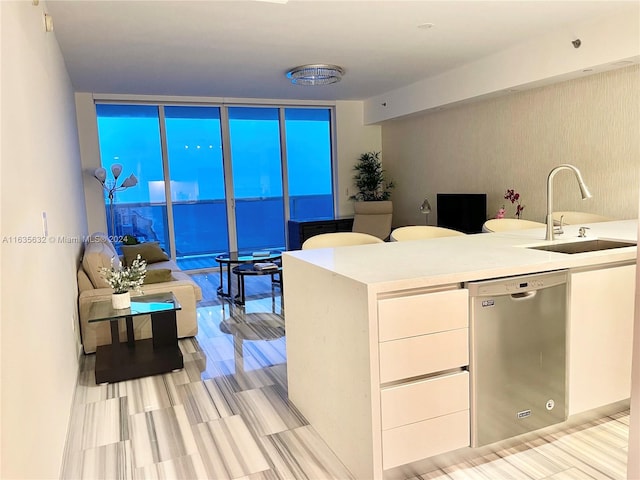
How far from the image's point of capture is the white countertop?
74.6 inches

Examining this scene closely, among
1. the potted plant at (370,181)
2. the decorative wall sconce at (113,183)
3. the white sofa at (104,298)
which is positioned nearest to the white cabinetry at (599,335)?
the white sofa at (104,298)

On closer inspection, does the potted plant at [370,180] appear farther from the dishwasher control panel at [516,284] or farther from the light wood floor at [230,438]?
the dishwasher control panel at [516,284]

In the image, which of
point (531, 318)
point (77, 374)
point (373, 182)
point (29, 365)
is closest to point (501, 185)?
point (373, 182)

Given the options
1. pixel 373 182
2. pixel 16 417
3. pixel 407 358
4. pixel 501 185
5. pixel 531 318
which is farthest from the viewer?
pixel 373 182

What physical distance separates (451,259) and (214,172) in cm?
575

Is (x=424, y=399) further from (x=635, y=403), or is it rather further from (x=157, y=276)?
(x=157, y=276)

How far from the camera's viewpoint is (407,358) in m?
1.86

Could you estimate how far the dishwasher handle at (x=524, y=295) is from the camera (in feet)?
6.62

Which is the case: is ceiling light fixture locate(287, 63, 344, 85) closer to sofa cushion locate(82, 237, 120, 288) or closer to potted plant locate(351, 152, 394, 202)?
potted plant locate(351, 152, 394, 202)

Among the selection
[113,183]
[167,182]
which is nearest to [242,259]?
[167,182]

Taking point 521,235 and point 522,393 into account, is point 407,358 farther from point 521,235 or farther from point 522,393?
point 521,235

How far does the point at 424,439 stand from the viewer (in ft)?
6.35

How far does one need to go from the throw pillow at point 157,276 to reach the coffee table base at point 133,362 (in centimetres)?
60

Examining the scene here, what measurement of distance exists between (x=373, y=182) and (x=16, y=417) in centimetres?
685
